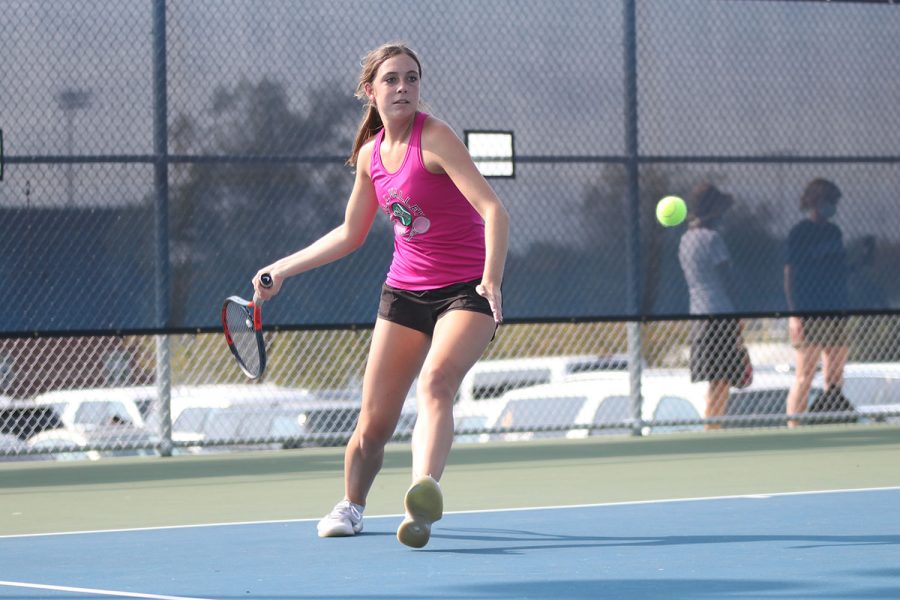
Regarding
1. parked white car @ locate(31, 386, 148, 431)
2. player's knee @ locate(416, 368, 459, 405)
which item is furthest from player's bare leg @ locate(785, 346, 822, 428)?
parked white car @ locate(31, 386, 148, 431)

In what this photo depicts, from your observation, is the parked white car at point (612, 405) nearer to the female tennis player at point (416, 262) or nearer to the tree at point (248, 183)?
the tree at point (248, 183)

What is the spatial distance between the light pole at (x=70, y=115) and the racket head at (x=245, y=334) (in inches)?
117

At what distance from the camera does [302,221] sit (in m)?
9.21

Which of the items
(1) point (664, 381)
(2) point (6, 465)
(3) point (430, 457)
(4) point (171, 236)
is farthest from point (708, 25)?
(1) point (664, 381)

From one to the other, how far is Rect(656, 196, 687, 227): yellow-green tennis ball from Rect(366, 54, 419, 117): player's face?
15.2ft

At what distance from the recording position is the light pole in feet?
28.8

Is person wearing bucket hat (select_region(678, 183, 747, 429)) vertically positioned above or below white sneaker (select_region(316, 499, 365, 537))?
above

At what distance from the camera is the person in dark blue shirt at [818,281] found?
10234 millimetres

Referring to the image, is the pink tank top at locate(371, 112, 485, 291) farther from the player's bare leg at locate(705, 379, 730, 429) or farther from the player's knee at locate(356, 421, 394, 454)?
the player's bare leg at locate(705, 379, 730, 429)

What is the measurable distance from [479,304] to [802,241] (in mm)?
5217

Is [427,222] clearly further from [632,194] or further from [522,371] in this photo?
[522,371]

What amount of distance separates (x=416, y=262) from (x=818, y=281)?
17.4 feet

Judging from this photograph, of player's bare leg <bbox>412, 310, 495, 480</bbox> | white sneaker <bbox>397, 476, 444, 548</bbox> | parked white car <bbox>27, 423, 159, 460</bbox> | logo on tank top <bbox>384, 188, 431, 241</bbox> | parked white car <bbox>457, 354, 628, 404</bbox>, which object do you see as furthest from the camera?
parked white car <bbox>457, 354, 628, 404</bbox>

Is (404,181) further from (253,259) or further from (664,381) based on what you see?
(664,381)
